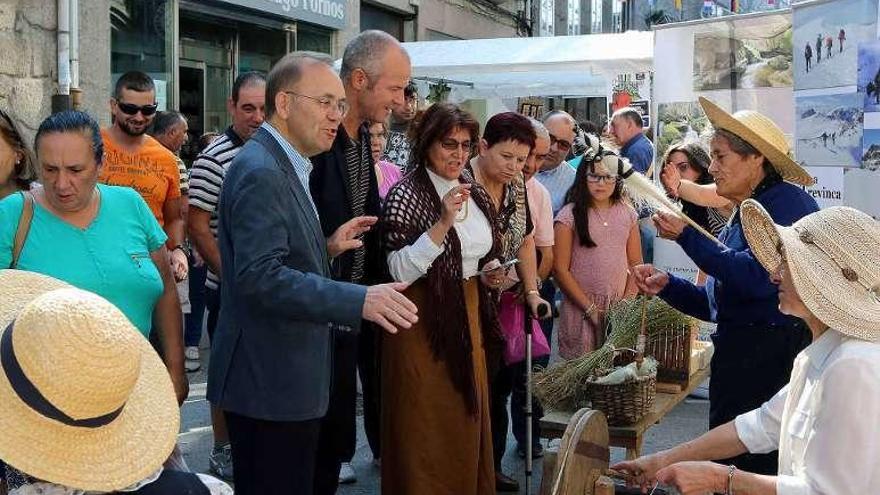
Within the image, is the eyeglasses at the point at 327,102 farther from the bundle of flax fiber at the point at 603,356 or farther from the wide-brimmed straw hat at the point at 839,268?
the bundle of flax fiber at the point at 603,356

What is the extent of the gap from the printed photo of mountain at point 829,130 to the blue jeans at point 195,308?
434 cm

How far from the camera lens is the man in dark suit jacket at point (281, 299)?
2.66 m

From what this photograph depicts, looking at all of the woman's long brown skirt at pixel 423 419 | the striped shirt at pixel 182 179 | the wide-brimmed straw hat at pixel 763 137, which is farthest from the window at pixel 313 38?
the wide-brimmed straw hat at pixel 763 137

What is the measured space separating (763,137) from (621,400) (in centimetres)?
126

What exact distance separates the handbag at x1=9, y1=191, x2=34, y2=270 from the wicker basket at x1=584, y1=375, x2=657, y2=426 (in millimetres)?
2330

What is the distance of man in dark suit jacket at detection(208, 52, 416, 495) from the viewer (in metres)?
2.66

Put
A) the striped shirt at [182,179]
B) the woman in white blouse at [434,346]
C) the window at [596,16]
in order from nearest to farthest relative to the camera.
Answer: the woman in white blouse at [434,346]
the striped shirt at [182,179]
the window at [596,16]

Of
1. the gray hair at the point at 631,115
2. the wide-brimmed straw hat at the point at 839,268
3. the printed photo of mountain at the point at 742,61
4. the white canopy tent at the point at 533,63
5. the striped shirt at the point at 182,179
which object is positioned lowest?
the wide-brimmed straw hat at the point at 839,268

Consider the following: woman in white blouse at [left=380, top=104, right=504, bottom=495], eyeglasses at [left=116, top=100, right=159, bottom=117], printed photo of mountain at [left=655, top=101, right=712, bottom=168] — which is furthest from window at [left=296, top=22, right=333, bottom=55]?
woman in white blouse at [left=380, top=104, right=504, bottom=495]

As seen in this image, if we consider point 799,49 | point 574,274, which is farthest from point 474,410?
point 799,49

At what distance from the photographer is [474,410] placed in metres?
3.96

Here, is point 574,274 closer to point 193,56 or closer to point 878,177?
point 878,177

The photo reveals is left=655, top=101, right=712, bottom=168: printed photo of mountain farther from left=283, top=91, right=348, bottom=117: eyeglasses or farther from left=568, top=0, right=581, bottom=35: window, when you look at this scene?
left=568, top=0, right=581, bottom=35: window

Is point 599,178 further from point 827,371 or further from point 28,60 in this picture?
point 28,60
